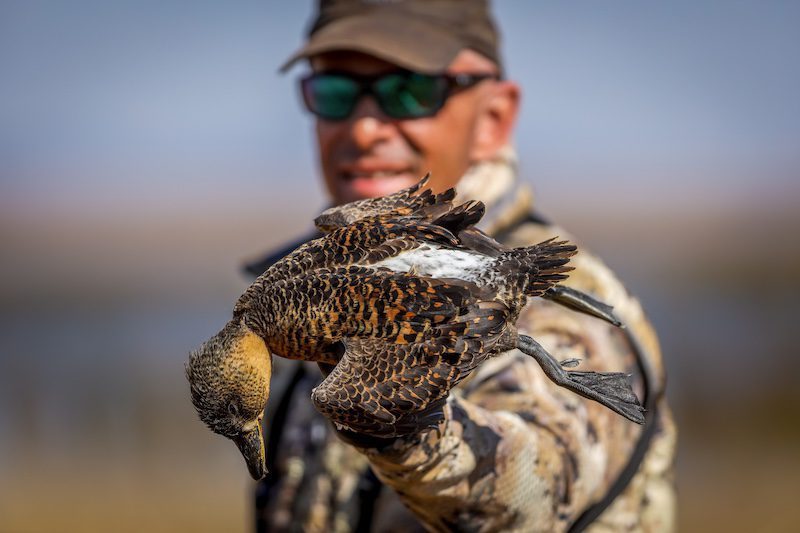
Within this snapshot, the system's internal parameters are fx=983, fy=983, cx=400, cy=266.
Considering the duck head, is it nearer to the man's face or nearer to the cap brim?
the man's face

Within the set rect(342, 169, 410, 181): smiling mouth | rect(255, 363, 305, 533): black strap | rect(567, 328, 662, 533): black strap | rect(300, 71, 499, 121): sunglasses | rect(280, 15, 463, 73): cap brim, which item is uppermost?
rect(280, 15, 463, 73): cap brim

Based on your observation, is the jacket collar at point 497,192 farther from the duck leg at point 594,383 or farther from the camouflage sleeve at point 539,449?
the duck leg at point 594,383

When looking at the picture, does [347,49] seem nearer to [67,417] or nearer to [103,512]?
[103,512]

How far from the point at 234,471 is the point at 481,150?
970 cm

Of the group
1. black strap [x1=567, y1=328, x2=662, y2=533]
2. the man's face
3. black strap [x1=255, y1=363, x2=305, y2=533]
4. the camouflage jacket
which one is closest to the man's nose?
the man's face

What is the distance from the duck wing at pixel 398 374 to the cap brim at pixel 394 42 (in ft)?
5.60

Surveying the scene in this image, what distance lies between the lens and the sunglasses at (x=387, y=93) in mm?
3656

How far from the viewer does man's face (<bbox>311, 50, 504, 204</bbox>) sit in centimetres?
365

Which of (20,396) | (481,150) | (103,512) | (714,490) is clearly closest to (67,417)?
(20,396)

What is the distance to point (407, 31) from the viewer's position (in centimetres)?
367

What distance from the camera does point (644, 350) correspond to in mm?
3275

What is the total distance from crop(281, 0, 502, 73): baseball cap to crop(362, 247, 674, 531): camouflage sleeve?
0.97 meters

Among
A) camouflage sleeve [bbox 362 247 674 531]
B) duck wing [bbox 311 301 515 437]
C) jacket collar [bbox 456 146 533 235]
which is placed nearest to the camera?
duck wing [bbox 311 301 515 437]

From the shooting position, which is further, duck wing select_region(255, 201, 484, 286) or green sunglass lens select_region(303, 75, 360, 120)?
green sunglass lens select_region(303, 75, 360, 120)
